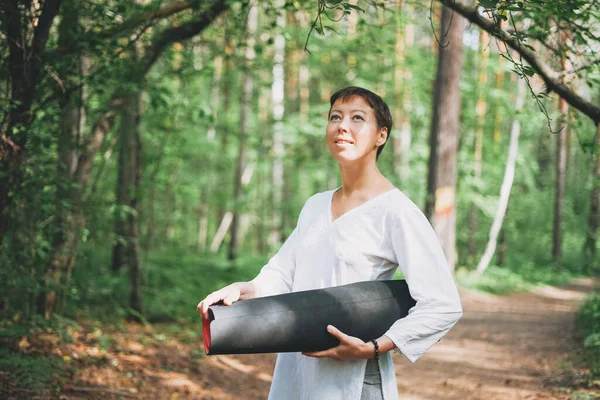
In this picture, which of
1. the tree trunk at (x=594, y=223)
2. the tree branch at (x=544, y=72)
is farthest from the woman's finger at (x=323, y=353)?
the tree trunk at (x=594, y=223)

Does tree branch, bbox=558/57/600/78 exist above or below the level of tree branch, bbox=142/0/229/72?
below

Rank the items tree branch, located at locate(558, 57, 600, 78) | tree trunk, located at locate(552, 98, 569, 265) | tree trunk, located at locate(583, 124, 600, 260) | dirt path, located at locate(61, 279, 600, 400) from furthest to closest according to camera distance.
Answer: tree trunk, located at locate(552, 98, 569, 265), tree trunk, located at locate(583, 124, 600, 260), dirt path, located at locate(61, 279, 600, 400), tree branch, located at locate(558, 57, 600, 78)

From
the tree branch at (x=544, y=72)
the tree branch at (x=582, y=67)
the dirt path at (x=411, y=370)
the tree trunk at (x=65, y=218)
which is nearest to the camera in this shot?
the tree branch at (x=544, y=72)

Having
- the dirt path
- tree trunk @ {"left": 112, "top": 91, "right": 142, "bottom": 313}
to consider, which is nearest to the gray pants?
the dirt path

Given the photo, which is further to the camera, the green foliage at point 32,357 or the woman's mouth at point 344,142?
the green foliage at point 32,357

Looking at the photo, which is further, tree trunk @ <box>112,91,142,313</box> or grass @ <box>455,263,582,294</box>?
grass @ <box>455,263,582,294</box>

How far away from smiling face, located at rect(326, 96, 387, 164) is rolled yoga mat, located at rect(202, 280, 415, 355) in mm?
522

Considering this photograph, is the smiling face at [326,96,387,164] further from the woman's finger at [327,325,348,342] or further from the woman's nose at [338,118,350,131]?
the woman's finger at [327,325,348,342]

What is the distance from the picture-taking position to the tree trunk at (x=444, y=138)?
37.7 ft

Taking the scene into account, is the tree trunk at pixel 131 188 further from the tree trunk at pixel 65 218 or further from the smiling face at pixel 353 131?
the smiling face at pixel 353 131

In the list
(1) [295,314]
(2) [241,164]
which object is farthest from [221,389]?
(2) [241,164]

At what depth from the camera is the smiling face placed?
7.18 feet

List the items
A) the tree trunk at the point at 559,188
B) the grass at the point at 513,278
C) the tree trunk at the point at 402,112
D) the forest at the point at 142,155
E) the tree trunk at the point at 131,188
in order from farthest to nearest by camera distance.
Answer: the tree trunk at the point at 559,188, the tree trunk at the point at 402,112, the grass at the point at 513,278, the tree trunk at the point at 131,188, the forest at the point at 142,155

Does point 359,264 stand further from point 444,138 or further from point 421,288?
point 444,138
